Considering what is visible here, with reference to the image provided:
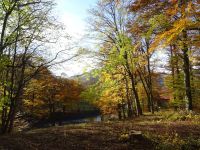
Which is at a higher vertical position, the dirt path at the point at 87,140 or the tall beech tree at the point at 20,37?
the tall beech tree at the point at 20,37

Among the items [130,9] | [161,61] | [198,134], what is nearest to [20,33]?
[130,9]

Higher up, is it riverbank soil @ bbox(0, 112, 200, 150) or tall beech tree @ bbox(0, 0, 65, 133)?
tall beech tree @ bbox(0, 0, 65, 133)

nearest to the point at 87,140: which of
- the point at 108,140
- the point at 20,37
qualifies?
the point at 108,140

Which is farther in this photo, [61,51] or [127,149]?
[61,51]

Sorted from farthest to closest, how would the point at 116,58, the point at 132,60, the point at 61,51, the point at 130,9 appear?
1. the point at 132,60
2. the point at 116,58
3. the point at 61,51
4. the point at 130,9

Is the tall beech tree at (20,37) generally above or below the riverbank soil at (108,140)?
above

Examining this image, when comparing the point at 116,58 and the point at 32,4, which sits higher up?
the point at 32,4

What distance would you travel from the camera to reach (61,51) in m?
20.5

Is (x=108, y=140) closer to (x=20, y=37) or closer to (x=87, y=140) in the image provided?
(x=87, y=140)

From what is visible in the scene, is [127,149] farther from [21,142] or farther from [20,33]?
[20,33]

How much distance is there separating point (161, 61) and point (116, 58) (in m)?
11.9

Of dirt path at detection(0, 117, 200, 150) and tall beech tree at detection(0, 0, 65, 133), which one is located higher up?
tall beech tree at detection(0, 0, 65, 133)

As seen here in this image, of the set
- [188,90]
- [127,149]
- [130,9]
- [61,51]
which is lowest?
[127,149]

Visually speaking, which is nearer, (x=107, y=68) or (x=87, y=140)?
(x=87, y=140)
